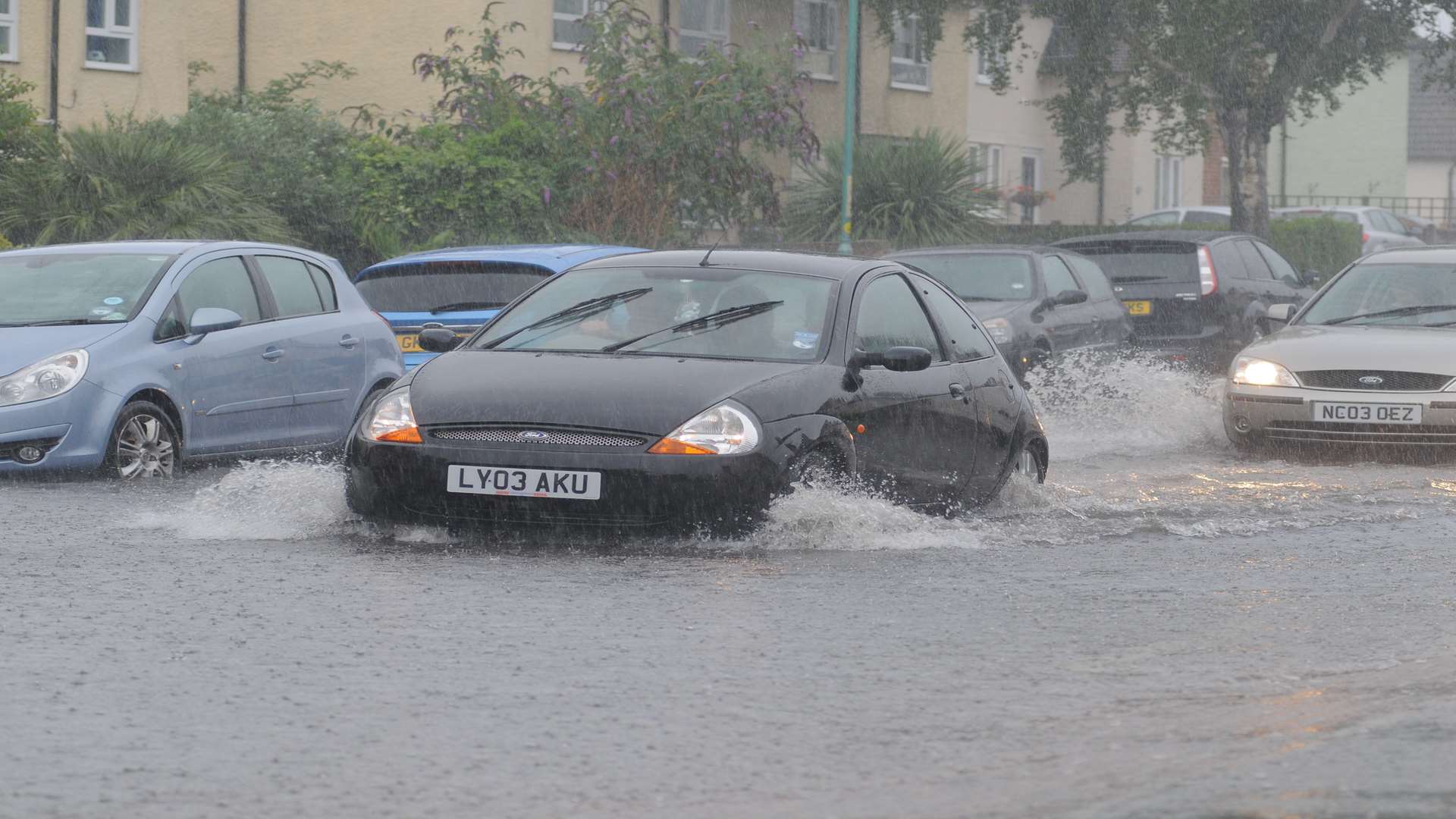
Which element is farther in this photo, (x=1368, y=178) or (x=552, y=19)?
(x=1368, y=178)

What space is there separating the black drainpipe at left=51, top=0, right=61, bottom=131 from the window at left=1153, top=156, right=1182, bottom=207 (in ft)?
115

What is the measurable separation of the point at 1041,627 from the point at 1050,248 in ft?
39.5

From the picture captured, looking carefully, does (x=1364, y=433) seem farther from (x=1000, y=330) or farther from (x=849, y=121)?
(x=849, y=121)

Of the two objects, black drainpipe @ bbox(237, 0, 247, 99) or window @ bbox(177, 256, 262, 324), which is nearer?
window @ bbox(177, 256, 262, 324)

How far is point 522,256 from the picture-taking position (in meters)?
13.7

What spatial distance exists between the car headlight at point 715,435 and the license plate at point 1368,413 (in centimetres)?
639

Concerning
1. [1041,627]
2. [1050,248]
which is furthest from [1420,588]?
[1050,248]

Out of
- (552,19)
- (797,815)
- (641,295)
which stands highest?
(552,19)

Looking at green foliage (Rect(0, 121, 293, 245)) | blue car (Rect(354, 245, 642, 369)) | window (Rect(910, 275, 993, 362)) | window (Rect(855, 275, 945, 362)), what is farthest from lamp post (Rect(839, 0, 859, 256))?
window (Rect(855, 275, 945, 362))

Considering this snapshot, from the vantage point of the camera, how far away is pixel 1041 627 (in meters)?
7.04

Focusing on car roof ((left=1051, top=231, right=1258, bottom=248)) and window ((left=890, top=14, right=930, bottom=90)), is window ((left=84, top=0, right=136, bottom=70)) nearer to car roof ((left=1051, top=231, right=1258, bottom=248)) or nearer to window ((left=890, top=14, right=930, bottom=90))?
car roof ((left=1051, top=231, right=1258, bottom=248))

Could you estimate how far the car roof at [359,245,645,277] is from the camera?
13531 millimetres

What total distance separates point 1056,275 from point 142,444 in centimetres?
897

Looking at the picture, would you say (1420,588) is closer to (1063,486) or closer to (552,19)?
(1063,486)
